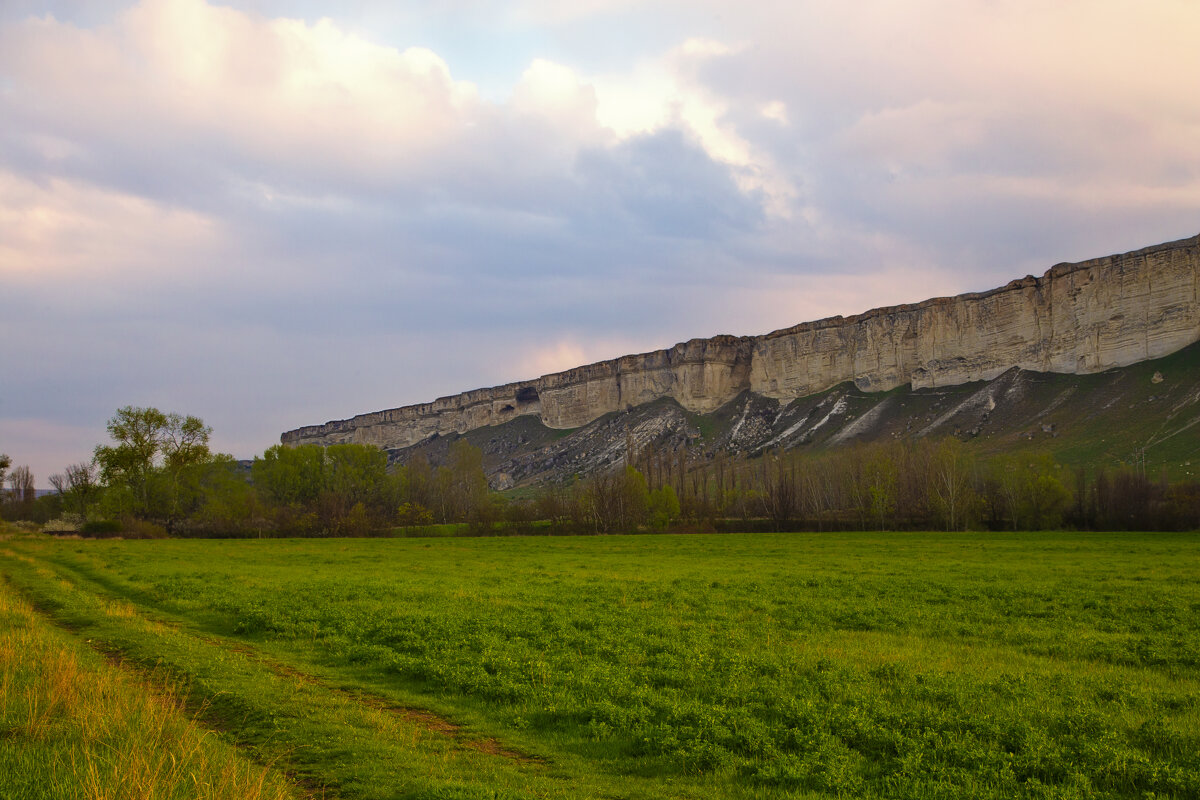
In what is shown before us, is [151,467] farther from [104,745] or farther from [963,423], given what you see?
[963,423]

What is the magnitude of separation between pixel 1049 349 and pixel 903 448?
60440 mm

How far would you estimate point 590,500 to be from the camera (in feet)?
259

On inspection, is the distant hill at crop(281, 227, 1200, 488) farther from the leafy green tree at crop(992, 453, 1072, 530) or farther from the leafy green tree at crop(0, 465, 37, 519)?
the leafy green tree at crop(0, 465, 37, 519)

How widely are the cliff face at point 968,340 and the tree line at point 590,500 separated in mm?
Result: 48279

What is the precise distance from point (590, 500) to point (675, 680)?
68391mm

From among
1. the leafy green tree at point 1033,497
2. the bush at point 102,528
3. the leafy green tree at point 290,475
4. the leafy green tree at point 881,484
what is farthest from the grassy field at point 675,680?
the leafy green tree at point 290,475

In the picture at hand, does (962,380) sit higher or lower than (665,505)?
higher

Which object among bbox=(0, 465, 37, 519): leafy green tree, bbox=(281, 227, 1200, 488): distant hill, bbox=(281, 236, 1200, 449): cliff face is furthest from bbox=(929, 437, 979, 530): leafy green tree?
bbox=(0, 465, 37, 519): leafy green tree

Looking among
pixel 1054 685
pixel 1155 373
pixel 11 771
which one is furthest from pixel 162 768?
pixel 1155 373

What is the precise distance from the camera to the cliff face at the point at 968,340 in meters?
115

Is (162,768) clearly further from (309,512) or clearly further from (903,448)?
(903,448)

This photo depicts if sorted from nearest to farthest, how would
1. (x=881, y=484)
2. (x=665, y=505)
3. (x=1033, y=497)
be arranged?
(x=1033, y=497) < (x=881, y=484) < (x=665, y=505)

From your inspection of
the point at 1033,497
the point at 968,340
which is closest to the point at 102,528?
the point at 1033,497

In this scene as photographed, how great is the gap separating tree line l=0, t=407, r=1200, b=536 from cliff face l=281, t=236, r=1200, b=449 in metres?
48.3
